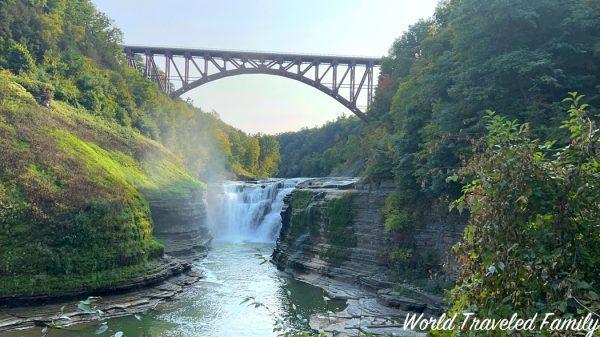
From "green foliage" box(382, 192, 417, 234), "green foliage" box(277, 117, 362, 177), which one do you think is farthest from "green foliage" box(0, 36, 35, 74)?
"green foliage" box(277, 117, 362, 177)

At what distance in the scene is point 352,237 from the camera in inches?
751

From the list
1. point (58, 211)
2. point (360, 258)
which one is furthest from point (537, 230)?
point (360, 258)

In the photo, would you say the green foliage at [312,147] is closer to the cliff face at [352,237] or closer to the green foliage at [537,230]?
the cliff face at [352,237]

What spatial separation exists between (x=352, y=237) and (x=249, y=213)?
15625 millimetres

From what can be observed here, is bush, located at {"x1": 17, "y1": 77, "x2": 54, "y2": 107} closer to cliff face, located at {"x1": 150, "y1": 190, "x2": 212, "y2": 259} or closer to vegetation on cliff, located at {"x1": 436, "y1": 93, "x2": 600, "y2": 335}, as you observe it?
cliff face, located at {"x1": 150, "y1": 190, "x2": 212, "y2": 259}

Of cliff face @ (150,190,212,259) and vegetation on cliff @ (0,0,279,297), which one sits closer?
vegetation on cliff @ (0,0,279,297)

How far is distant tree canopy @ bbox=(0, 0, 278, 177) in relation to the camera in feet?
90.4

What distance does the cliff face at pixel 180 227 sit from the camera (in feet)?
74.8

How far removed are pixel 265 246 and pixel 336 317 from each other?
53.6 feet

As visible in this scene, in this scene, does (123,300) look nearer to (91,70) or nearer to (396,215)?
(396,215)

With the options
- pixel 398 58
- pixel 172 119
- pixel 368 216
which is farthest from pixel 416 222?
pixel 172 119

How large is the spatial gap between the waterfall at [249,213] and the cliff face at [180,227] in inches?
→ 203

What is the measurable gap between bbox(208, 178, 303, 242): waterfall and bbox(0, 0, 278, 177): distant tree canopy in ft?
25.7

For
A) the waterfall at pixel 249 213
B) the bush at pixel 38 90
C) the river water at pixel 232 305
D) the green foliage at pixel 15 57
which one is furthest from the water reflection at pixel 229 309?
the green foliage at pixel 15 57
